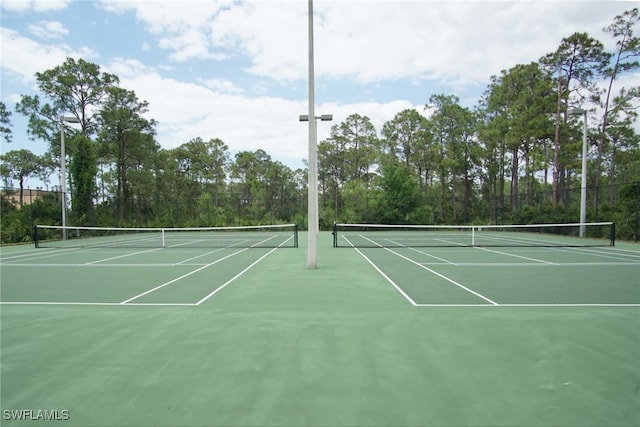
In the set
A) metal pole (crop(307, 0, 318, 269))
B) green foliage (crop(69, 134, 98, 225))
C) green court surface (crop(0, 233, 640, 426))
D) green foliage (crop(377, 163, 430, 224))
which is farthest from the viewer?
green foliage (crop(377, 163, 430, 224))

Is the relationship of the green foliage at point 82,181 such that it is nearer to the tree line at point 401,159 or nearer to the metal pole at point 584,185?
the tree line at point 401,159

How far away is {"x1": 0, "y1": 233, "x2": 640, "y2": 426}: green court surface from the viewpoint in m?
2.68

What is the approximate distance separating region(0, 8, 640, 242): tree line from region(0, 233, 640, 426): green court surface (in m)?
16.2

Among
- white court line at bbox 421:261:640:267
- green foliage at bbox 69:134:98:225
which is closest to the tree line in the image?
green foliage at bbox 69:134:98:225

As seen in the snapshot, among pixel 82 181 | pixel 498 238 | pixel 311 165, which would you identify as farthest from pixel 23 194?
pixel 498 238

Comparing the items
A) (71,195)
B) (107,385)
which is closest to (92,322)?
(107,385)

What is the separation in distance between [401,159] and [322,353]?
37625mm

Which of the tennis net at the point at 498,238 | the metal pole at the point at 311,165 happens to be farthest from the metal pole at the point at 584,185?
the metal pole at the point at 311,165

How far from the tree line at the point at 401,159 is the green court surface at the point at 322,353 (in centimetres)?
1622

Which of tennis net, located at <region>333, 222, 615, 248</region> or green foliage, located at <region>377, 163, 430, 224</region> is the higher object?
green foliage, located at <region>377, 163, 430, 224</region>

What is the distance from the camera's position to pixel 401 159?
39.3 meters

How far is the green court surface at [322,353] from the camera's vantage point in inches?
105

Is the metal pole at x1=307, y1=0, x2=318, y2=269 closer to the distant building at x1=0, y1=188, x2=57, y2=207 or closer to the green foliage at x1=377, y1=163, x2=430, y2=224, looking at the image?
the green foliage at x1=377, y1=163, x2=430, y2=224

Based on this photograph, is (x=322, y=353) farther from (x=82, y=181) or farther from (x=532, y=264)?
(x=82, y=181)
